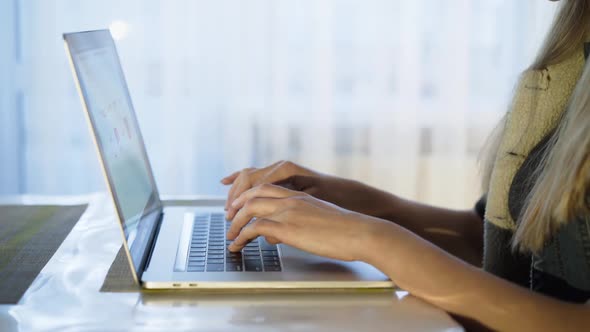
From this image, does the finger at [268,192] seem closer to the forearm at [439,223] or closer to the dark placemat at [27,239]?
the dark placemat at [27,239]

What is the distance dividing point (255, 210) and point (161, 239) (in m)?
0.16

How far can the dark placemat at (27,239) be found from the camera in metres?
0.86

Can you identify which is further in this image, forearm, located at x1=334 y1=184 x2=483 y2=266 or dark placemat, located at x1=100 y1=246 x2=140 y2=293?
forearm, located at x1=334 y1=184 x2=483 y2=266

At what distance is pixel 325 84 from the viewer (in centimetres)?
269

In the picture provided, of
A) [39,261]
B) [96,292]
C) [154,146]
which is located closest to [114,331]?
[96,292]

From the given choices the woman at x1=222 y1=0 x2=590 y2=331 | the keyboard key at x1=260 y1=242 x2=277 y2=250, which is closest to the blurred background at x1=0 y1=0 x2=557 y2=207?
the woman at x1=222 y1=0 x2=590 y2=331

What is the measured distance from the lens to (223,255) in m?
0.94

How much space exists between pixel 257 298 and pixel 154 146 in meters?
1.90

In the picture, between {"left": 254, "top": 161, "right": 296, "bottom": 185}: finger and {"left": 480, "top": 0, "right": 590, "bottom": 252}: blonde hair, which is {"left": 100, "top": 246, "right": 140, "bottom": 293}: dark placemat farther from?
{"left": 480, "top": 0, "right": 590, "bottom": 252}: blonde hair

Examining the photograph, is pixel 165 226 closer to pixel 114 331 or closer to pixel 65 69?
pixel 114 331

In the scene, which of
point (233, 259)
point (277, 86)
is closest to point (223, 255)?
point (233, 259)

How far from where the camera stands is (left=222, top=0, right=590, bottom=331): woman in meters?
0.83

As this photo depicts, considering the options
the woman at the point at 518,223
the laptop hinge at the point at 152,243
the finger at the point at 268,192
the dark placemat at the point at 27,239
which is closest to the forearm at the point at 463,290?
the woman at the point at 518,223

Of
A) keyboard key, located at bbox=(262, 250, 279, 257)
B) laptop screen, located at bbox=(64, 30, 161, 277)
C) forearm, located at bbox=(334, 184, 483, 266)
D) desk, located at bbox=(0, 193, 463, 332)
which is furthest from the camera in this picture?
forearm, located at bbox=(334, 184, 483, 266)
